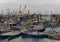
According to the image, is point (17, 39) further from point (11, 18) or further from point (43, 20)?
point (43, 20)

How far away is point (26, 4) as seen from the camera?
62.8 inches

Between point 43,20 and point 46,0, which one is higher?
point 46,0

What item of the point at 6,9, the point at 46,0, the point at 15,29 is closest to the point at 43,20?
the point at 46,0

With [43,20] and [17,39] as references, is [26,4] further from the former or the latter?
[17,39]

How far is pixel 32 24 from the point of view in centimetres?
159

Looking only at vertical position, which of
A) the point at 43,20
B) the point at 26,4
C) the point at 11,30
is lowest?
the point at 11,30

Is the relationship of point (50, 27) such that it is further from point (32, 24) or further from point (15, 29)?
point (15, 29)

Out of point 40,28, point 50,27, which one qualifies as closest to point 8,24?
point 40,28

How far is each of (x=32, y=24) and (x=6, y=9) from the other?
404 mm

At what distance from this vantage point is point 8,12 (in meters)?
1.60

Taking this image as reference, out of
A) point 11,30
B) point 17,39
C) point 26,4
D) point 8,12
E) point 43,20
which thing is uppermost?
point 26,4

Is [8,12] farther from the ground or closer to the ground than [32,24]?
farther from the ground

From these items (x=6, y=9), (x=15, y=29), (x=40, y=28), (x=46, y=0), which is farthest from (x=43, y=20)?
(x=6, y=9)

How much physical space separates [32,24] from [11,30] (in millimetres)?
293
